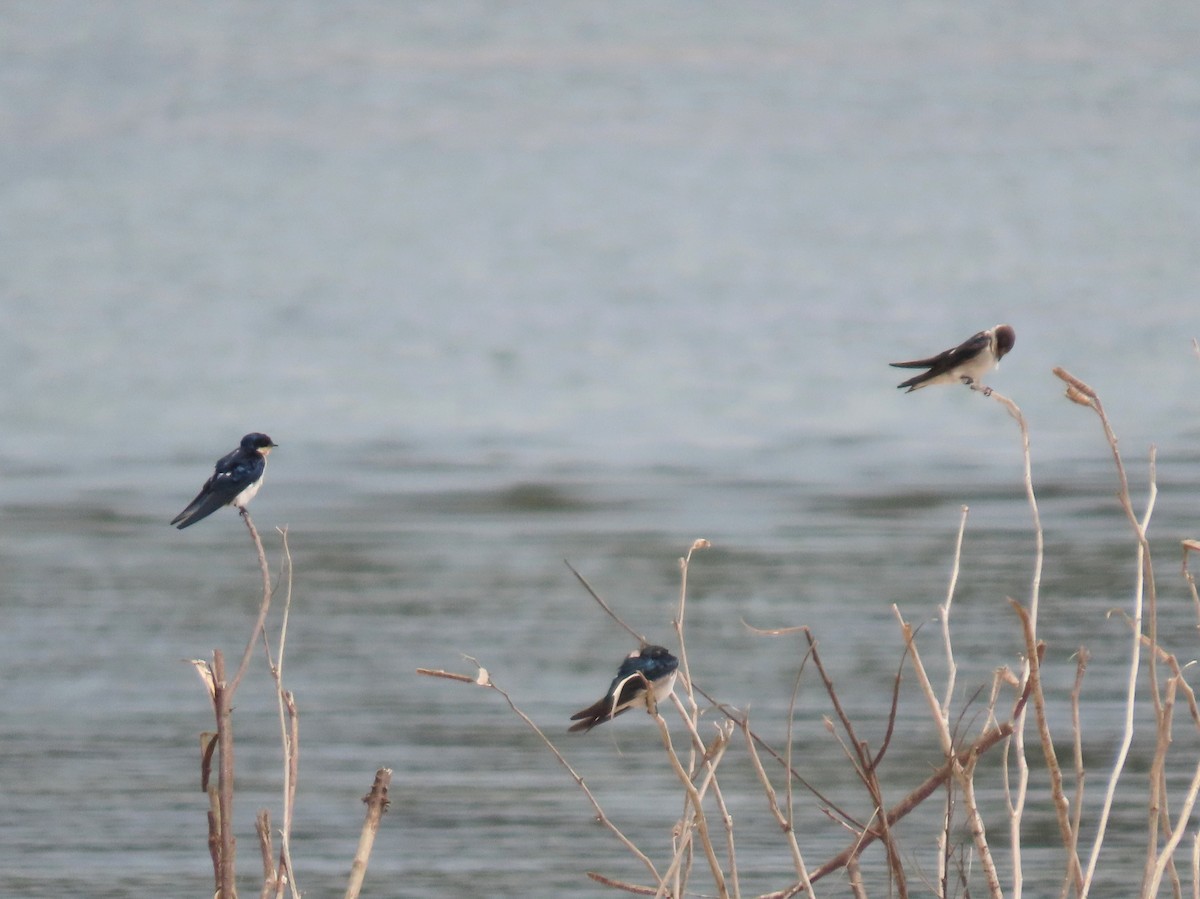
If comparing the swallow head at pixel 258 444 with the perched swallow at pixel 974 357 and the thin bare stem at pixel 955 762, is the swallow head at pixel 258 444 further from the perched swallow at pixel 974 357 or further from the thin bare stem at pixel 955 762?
the thin bare stem at pixel 955 762

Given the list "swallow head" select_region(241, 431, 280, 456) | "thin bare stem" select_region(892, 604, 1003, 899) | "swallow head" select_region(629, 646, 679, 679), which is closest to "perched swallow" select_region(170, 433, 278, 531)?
"swallow head" select_region(241, 431, 280, 456)

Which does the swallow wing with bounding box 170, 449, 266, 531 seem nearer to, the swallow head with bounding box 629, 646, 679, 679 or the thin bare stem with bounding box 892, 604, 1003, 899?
the swallow head with bounding box 629, 646, 679, 679

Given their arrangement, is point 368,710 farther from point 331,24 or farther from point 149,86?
point 331,24

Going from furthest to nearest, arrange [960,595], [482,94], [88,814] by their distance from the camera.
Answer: [482,94], [960,595], [88,814]

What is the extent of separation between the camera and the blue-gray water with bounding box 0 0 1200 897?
8.61 meters

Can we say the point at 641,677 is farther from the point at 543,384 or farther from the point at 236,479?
the point at 543,384

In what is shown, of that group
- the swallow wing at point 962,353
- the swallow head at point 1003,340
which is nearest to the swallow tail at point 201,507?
the swallow wing at point 962,353

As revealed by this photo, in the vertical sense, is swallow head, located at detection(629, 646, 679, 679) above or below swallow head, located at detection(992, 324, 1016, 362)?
below

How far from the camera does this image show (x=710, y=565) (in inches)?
480

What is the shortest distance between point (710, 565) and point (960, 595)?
152cm

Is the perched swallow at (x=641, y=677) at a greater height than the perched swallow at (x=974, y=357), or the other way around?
the perched swallow at (x=974, y=357)

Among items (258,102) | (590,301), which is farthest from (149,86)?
(590,301)

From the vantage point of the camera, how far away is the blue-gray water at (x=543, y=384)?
861cm

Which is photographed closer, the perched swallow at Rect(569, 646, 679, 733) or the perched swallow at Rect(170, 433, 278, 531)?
the perched swallow at Rect(569, 646, 679, 733)
